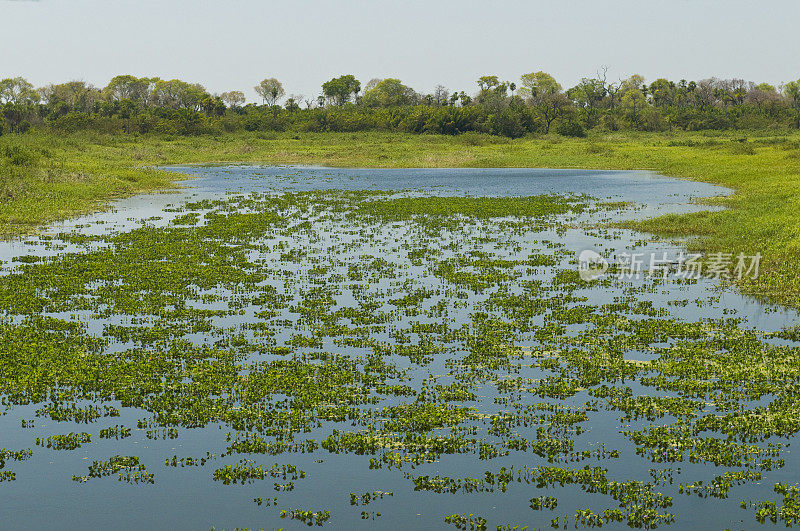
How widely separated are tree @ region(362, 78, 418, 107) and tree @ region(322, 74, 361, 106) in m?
3.49

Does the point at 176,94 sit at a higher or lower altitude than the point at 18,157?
higher

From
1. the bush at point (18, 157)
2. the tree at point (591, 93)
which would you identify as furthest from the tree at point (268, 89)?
the bush at point (18, 157)

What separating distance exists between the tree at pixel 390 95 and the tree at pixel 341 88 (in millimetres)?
3491

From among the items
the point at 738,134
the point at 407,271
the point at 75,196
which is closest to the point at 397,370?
the point at 407,271

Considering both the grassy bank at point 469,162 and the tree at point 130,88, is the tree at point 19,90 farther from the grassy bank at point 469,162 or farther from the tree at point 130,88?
the grassy bank at point 469,162

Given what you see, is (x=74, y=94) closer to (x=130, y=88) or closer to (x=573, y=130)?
(x=130, y=88)

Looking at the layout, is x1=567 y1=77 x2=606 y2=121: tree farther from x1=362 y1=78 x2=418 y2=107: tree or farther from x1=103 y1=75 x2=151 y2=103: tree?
x1=103 y1=75 x2=151 y2=103: tree

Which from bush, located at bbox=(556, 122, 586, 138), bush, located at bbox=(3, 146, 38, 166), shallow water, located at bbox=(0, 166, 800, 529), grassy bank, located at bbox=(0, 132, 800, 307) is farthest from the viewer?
bush, located at bbox=(556, 122, 586, 138)

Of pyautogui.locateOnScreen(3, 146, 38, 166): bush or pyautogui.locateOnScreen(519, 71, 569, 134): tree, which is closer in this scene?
pyautogui.locateOnScreen(3, 146, 38, 166): bush

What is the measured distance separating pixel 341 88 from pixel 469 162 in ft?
300

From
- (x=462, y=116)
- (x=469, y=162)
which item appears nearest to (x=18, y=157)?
(x=469, y=162)

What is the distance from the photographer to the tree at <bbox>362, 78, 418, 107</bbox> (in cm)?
16888

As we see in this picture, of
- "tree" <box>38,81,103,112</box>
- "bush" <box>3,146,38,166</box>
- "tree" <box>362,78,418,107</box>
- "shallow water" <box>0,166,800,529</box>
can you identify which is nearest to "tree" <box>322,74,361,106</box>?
"tree" <box>362,78,418,107</box>

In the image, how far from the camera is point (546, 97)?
160m
